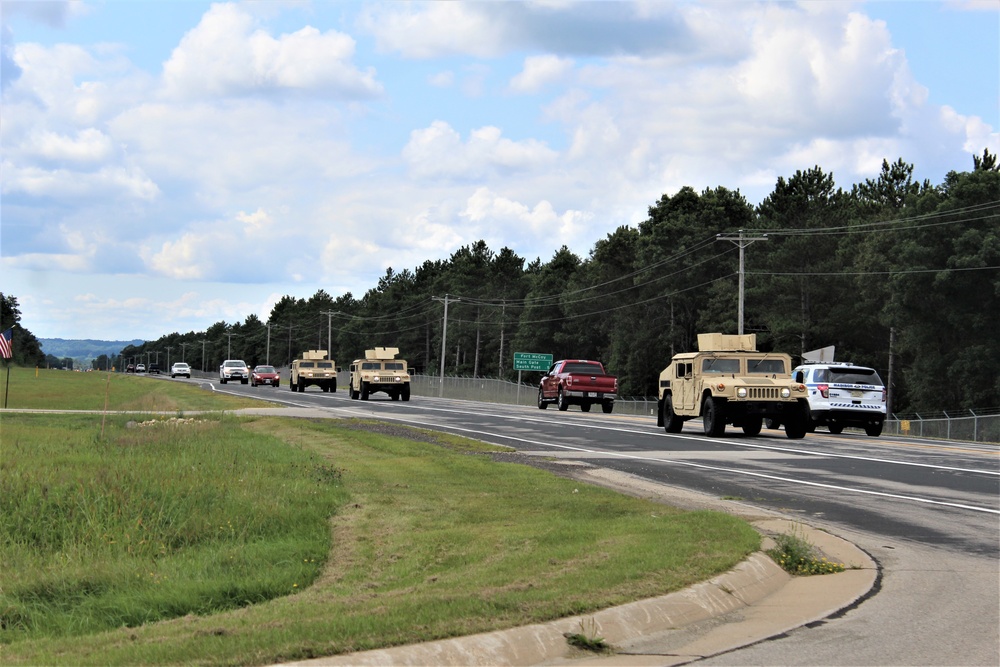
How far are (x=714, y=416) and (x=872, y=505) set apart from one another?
1266 cm

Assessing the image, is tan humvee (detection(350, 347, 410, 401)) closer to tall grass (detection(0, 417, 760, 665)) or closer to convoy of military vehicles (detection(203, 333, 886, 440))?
convoy of military vehicles (detection(203, 333, 886, 440))

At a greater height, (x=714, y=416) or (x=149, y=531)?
(x=714, y=416)

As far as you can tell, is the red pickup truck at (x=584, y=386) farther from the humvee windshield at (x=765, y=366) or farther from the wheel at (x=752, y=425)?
the humvee windshield at (x=765, y=366)

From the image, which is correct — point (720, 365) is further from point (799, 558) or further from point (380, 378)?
point (380, 378)

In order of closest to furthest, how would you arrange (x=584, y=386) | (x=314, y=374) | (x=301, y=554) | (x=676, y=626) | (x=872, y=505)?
(x=676, y=626)
(x=301, y=554)
(x=872, y=505)
(x=584, y=386)
(x=314, y=374)

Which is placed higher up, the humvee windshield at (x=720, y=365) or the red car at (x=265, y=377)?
the humvee windshield at (x=720, y=365)

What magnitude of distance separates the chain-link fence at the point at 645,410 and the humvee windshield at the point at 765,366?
39.5 feet

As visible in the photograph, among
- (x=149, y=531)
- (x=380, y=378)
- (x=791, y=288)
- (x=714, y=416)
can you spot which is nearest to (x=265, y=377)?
(x=380, y=378)

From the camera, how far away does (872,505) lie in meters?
12.9

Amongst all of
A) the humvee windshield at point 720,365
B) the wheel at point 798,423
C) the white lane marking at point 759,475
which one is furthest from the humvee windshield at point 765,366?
the white lane marking at point 759,475

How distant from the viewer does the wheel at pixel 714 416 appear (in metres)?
25.5

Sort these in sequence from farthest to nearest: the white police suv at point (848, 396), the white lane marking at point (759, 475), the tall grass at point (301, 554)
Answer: the white police suv at point (848, 396) → the white lane marking at point (759, 475) → the tall grass at point (301, 554)

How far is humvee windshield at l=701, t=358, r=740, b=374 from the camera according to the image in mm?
26422

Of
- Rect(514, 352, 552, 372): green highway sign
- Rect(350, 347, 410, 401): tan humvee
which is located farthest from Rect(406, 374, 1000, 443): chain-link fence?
Rect(350, 347, 410, 401): tan humvee
